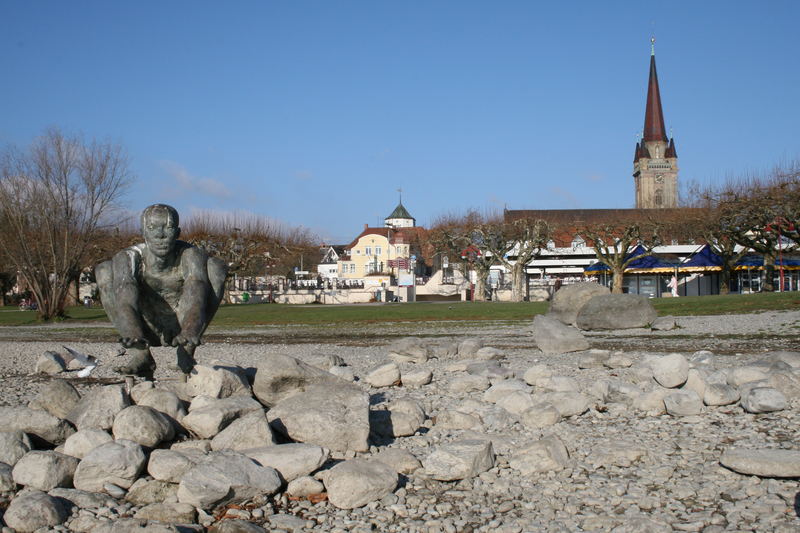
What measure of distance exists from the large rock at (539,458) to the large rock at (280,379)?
2420mm

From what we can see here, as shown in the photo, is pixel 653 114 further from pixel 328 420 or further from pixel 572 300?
pixel 328 420

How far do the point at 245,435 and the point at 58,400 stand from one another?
8.21 ft

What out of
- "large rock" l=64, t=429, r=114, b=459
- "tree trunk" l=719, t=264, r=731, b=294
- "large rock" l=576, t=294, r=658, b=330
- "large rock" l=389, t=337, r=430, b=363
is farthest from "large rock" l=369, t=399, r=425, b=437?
"tree trunk" l=719, t=264, r=731, b=294

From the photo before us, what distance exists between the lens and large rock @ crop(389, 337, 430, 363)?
1359cm

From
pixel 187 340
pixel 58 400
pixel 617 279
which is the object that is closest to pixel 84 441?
Result: pixel 187 340

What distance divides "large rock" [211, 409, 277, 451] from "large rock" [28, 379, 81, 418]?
6.81 ft

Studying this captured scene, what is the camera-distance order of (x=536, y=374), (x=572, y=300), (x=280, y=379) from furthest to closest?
(x=572, y=300)
(x=536, y=374)
(x=280, y=379)

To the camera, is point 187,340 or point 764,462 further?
point 187,340

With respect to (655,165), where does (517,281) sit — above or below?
below

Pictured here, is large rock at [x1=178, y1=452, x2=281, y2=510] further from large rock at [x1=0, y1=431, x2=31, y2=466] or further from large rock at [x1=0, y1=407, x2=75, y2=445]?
large rock at [x1=0, y1=407, x2=75, y2=445]

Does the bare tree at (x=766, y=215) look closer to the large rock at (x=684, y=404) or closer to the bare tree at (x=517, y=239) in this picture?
the bare tree at (x=517, y=239)

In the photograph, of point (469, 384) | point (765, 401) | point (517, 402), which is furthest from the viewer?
point (469, 384)

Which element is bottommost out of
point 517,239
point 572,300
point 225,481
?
point 225,481

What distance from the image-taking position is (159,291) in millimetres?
7504
